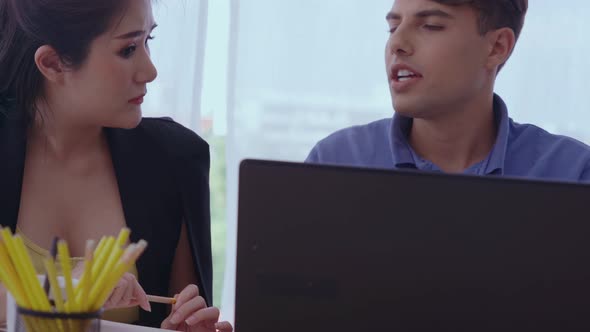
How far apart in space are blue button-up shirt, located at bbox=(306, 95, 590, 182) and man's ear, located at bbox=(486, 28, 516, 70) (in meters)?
0.08

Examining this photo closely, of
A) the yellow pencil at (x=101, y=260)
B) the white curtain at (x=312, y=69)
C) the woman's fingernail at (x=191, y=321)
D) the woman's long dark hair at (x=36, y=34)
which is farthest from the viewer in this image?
the white curtain at (x=312, y=69)

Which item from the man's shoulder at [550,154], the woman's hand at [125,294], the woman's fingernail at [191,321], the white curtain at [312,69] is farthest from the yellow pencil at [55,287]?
the white curtain at [312,69]

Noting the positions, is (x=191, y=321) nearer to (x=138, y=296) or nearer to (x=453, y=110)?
(x=138, y=296)

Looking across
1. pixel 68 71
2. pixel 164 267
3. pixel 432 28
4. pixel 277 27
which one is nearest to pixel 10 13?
pixel 68 71

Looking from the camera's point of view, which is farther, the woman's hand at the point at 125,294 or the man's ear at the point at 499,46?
the man's ear at the point at 499,46

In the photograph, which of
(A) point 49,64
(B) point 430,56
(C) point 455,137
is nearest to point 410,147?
(C) point 455,137

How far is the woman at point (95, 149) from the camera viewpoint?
1.52 m

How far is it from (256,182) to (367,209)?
4.5 inches

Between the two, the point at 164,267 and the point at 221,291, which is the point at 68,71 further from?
the point at 221,291

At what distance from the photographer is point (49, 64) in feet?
5.08

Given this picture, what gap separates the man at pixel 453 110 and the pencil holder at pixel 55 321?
84 cm

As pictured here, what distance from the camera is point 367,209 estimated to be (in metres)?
0.77

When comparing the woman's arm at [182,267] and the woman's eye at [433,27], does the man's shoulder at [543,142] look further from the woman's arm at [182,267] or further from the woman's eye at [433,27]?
the woman's arm at [182,267]

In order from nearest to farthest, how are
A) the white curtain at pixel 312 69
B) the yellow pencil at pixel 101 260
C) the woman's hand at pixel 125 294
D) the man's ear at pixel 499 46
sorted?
the yellow pencil at pixel 101 260 < the woman's hand at pixel 125 294 < the man's ear at pixel 499 46 < the white curtain at pixel 312 69
